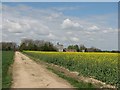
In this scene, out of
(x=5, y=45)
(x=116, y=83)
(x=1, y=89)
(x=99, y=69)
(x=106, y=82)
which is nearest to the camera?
(x=1, y=89)

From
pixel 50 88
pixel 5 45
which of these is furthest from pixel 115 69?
pixel 5 45

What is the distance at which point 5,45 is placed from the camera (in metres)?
159

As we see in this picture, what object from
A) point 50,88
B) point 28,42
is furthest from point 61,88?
point 28,42

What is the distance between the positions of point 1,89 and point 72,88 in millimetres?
3150

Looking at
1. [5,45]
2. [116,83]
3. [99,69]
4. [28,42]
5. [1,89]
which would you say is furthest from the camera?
[5,45]

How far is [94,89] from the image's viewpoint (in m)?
13.4

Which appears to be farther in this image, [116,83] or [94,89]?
[116,83]

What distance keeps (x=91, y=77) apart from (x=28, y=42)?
129 m

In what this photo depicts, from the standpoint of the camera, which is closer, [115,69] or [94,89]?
[94,89]

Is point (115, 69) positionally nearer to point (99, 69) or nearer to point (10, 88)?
point (99, 69)

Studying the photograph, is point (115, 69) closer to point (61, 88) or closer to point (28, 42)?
point (61, 88)

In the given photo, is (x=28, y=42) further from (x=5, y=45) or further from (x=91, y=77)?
(x=91, y=77)

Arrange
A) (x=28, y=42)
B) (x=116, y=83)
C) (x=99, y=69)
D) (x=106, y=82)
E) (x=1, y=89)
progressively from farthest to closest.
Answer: (x=28, y=42)
(x=99, y=69)
(x=106, y=82)
(x=116, y=83)
(x=1, y=89)

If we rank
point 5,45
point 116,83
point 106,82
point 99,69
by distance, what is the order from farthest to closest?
point 5,45, point 99,69, point 106,82, point 116,83
